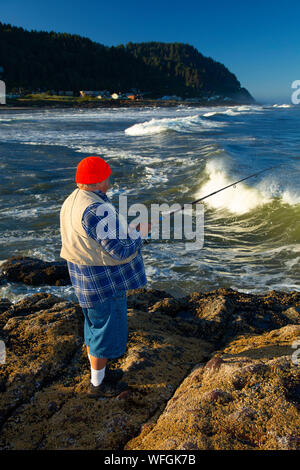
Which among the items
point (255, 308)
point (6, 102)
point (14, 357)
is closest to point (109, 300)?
point (14, 357)

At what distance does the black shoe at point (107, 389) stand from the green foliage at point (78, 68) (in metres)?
125

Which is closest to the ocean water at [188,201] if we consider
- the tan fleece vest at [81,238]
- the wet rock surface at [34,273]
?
the wet rock surface at [34,273]

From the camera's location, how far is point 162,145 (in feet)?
71.3

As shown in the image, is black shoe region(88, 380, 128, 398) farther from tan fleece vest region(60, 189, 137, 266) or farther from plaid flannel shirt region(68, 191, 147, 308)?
tan fleece vest region(60, 189, 137, 266)

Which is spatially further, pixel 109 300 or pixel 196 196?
pixel 196 196

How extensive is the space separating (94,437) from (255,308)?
258cm

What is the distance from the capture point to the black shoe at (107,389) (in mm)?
2338

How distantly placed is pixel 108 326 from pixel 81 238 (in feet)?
2.27

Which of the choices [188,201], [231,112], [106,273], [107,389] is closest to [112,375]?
[107,389]

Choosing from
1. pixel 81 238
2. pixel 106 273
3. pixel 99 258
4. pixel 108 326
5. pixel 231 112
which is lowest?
pixel 108 326

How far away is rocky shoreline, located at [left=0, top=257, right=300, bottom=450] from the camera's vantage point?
71.1 inches

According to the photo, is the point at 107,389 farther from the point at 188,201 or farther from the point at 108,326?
the point at 188,201

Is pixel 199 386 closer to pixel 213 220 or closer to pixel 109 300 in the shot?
pixel 109 300

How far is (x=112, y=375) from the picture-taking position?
2475 mm
